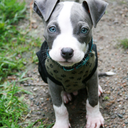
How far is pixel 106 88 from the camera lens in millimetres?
3340

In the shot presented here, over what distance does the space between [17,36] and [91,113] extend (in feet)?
7.76

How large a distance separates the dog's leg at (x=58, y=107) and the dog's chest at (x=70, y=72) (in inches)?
4.8

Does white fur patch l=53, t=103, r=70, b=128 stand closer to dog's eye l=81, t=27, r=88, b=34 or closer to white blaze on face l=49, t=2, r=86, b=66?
white blaze on face l=49, t=2, r=86, b=66

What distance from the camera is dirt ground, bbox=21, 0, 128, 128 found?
2.98 meters

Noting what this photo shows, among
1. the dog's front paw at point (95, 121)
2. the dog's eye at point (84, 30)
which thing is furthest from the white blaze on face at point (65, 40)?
the dog's front paw at point (95, 121)

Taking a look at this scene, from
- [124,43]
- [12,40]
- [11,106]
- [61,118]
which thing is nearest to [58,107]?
[61,118]

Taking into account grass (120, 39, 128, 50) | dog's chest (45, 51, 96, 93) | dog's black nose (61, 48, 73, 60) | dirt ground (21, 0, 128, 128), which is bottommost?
dirt ground (21, 0, 128, 128)

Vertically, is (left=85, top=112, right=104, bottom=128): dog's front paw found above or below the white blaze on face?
below

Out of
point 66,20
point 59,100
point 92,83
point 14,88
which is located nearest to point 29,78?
point 14,88

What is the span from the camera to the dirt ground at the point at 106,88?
2984mm

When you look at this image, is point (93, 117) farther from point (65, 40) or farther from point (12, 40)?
point (12, 40)

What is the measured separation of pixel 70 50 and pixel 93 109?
1.12 metres

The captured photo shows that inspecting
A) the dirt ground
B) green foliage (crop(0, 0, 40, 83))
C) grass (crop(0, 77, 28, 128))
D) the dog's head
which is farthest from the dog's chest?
green foliage (crop(0, 0, 40, 83))

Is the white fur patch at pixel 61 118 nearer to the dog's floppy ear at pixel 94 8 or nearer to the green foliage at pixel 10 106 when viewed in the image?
the green foliage at pixel 10 106
